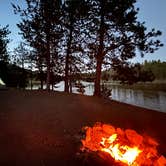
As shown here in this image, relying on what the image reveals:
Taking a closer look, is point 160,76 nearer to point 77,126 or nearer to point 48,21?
point 48,21

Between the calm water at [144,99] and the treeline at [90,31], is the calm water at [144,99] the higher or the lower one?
the lower one

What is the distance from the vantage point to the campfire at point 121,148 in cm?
747

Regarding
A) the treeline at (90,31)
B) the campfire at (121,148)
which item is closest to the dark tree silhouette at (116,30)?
the treeline at (90,31)

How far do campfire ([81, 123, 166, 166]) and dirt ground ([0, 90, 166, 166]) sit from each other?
0.64 metres

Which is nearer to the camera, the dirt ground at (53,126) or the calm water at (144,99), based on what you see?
the dirt ground at (53,126)

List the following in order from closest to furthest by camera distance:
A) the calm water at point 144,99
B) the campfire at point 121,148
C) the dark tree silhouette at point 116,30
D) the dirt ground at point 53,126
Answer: the campfire at point 121,148
the dirt ground at point 53,126
the dark tree silhouette at point 116,30
the calm water at point 144,99

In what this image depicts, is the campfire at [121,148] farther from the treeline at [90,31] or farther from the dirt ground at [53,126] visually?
the treeline at [90,31]

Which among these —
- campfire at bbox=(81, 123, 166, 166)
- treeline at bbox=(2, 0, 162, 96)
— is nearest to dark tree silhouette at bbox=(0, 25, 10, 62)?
treeline at bbox=(2, 0, 162, 96)

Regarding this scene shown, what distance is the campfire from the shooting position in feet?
24.5

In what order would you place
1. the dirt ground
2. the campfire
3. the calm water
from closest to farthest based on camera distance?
the campfire < the dirt ground < the calm water

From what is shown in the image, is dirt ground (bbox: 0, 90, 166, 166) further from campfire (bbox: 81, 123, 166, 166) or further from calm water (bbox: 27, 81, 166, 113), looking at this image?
calm water (bbox: 27, 81, 166, 113)

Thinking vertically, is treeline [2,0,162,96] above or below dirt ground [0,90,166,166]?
above

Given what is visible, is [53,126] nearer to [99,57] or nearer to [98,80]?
[98,80]

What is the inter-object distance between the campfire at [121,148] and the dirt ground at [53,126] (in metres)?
0.64
